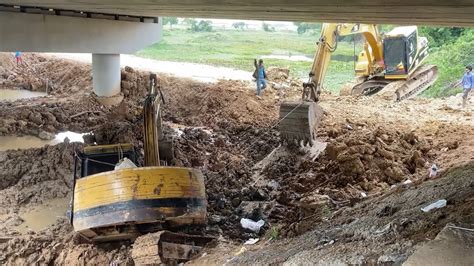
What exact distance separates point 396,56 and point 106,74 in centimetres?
1139

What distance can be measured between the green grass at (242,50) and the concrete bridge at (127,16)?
11951 millimetres

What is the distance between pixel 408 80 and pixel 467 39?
28.7ft

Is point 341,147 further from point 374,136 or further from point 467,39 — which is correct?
point 467,39

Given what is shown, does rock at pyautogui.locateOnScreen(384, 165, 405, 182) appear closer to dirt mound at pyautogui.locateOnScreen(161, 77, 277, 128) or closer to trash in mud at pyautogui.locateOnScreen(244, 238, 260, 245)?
trash in mud at pyautogui.locateOnScreen(244, 238, 260, 245)

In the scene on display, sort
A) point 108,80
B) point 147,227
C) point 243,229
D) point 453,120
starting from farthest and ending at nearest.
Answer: point 108,80, point 453,120, point 243,229, point 147,227

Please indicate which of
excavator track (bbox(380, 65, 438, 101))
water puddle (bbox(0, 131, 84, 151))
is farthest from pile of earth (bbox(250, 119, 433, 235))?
water puddle (bbox(0, 131, 84, 151))

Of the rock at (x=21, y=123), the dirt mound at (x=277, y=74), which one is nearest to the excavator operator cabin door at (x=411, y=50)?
the dirt mound at (x=277, y=74)

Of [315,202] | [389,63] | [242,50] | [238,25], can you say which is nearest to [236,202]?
[315,202]

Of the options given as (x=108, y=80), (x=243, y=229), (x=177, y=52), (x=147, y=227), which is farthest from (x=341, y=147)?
(x=177, y=52)

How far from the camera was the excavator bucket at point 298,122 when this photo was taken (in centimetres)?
1313

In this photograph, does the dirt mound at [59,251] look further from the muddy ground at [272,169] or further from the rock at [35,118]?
the rock at [35,118]

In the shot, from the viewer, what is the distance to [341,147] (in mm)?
12688

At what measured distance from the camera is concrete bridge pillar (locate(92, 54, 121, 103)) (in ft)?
65.4

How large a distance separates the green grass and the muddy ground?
9241 millimetres
